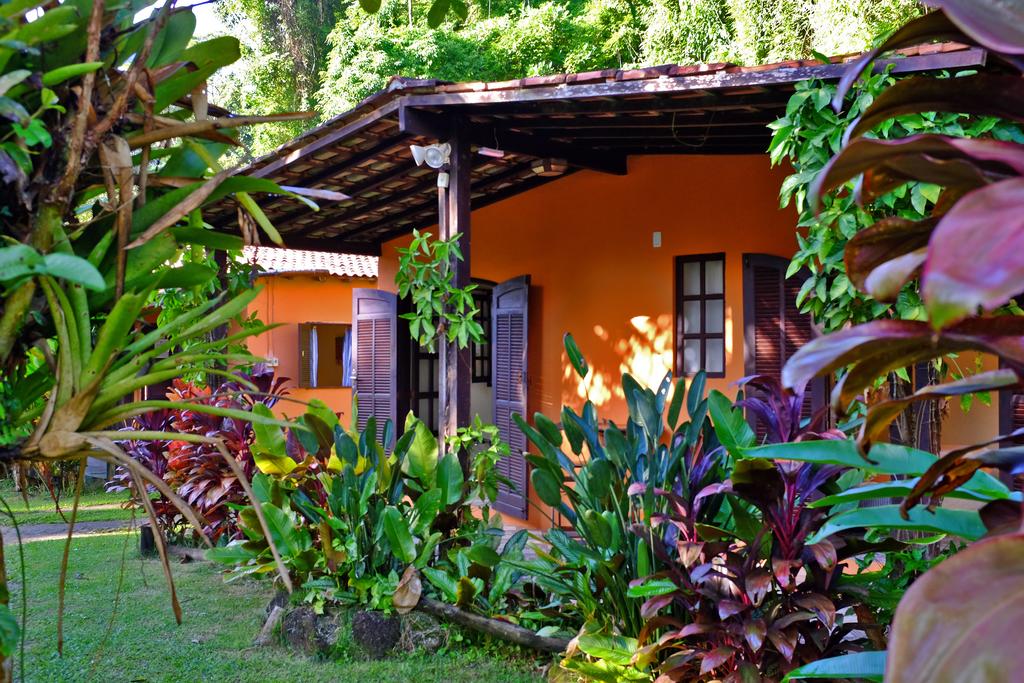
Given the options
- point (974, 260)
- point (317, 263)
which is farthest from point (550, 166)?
point (317, 263)

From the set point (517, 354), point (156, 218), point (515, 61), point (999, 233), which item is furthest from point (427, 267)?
point (515, 61)

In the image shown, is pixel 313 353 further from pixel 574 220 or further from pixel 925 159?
pixel 925 159

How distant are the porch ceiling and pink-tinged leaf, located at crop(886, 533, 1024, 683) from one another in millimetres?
3824

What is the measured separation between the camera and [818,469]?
3.12 meters

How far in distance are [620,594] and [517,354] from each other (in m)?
4.65

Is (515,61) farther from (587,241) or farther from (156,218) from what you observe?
(156,218)

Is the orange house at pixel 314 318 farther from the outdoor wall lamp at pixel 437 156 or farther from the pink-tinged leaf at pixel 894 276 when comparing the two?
the pink-tinged leaf at pixel 894 276

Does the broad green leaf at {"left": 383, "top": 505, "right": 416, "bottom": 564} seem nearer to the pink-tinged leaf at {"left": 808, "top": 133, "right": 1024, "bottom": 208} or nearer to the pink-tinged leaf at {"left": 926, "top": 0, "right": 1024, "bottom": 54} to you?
the pink-tinged leaf at {"left": 808, "top": 133, "right": 1024, "bottom": 208}

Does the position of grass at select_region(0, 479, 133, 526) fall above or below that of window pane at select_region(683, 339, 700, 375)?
below

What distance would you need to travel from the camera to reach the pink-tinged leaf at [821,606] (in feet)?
10.0

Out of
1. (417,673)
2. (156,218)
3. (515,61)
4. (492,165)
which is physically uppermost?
(515,61)

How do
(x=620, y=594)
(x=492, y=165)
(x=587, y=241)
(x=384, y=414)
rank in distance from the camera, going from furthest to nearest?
(x=384, y=414) → (x=587, y=241) → (x=492, y=165) → (x=620, y=594)

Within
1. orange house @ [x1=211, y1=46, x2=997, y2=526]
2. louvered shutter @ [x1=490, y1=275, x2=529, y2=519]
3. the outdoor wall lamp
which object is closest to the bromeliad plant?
orange house @ [x1=211, y1=46, x2=997, y2=526]

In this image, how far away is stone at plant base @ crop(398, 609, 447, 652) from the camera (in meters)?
4.62
